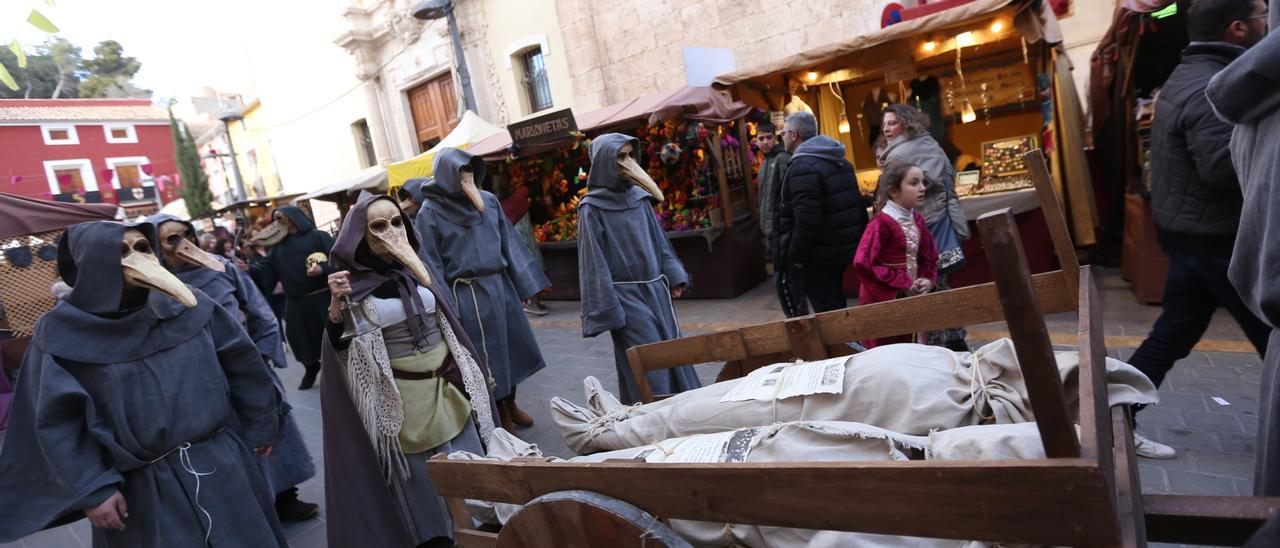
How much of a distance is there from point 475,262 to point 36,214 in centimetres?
609

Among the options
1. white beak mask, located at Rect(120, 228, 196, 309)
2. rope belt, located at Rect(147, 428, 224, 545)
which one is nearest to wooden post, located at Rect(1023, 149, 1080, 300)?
white beak mask, located at Rect(120, 228, 196, 309)

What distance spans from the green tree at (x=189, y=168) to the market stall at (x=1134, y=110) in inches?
1547

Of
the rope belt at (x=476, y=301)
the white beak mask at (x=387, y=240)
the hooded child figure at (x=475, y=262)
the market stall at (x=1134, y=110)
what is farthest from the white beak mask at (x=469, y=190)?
the market stall at (x=1134, y=110)

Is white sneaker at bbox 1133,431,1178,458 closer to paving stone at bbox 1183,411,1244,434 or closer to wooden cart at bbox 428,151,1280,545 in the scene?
paving stone at bbox 1183,411,1244,434

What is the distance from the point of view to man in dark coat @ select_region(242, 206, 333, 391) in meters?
A: 5.84

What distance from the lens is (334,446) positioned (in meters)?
2.77

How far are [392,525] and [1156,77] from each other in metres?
6.94

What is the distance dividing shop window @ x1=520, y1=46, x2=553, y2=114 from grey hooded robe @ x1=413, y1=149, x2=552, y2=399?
925 centimetres

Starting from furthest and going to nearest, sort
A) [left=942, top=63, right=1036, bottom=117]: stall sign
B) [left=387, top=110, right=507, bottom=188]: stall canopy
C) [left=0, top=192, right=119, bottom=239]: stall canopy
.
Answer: [left=387, top=110, right=507, bottom=188]: stall canopy, [left=942, top=63, right=1036, bottom=117]: stall sign, [left=0, top=192, right=119, bottom=239]: stall canopy

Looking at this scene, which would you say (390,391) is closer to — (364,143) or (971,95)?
(971,95)

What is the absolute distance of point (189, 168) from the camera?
34.4m

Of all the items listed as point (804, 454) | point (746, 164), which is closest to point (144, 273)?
point (804, 454)

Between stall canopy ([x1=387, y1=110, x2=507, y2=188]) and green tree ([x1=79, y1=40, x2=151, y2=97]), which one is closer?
stall canopy ([x1=387, y1=110, x2=507, y2=188])

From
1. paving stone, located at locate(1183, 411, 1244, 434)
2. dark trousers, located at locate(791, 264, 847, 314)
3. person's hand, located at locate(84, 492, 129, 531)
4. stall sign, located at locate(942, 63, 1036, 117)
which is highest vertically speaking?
stall sign, located at locate(942, 63, 1036, 117)
